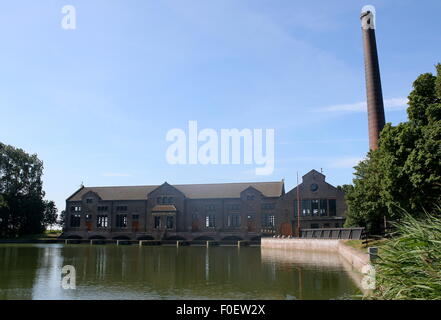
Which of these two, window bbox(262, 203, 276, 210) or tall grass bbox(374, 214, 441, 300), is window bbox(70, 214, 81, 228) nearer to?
window bbox(262, 203, 276, 210)

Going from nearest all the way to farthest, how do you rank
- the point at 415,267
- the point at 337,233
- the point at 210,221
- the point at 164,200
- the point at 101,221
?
1. the point at 415,267
2. the point at 337,233
3. the point at 210,221
4. the point at 164,200
5. the point at 101,221

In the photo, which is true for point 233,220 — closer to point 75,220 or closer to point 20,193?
point 75,220

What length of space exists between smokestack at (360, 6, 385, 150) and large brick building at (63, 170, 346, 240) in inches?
680

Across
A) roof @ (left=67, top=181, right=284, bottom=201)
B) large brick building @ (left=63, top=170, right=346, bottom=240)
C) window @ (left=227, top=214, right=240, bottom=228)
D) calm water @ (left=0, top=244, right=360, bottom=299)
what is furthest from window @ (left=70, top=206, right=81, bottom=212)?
calm water @ (left=0, top=244, right=360, bottom=299)

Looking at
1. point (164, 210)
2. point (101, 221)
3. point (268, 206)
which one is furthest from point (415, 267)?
point (101, 221)

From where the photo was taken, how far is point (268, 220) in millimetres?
66562

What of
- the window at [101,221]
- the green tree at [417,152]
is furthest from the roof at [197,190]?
the green tree at [417,152]

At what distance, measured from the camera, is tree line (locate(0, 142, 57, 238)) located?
7238cm

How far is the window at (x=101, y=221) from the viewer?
7431cm

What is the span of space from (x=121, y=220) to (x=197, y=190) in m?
15.1

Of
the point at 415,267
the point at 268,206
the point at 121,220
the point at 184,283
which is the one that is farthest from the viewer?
the point at 121,220

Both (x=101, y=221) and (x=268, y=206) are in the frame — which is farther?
(x=101, y=221)

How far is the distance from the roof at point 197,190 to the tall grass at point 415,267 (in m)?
58.9

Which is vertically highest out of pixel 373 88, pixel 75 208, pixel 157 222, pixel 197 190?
pixel 373 88
